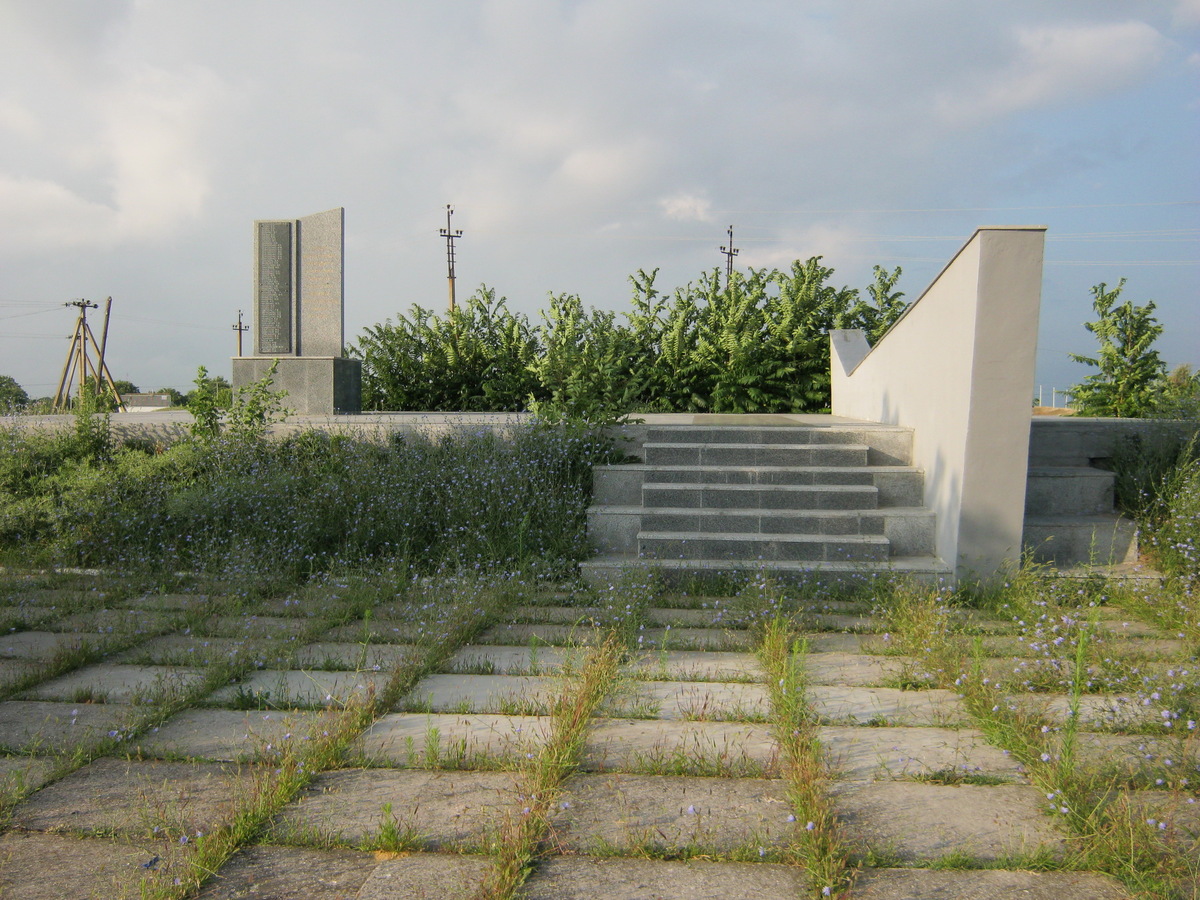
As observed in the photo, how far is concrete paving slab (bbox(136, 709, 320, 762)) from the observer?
2682 millimetres

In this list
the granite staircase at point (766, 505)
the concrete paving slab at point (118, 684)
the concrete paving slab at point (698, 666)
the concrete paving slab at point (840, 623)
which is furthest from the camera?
the granite staircase at point (766, 505)

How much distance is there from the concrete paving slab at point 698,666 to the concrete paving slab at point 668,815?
3.00 ft

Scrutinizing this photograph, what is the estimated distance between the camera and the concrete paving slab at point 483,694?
3.08 m

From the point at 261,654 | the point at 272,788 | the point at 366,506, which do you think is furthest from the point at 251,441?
the point at 272,788

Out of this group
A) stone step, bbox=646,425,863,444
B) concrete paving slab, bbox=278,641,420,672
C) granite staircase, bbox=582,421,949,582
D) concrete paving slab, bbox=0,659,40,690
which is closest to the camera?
concrete paving slab, bbox=0,659,40,690

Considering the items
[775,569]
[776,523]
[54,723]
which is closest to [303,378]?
[776,523]

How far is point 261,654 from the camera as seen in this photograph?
11.9 ft

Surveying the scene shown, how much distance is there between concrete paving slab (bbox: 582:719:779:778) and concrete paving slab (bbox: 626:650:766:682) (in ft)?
1.57

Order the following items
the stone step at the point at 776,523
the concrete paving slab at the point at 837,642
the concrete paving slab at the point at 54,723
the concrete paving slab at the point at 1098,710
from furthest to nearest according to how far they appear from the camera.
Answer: the stone step at the point at 776,523, the concrete paving slab at the point at 837,642, the concrete paving slab at the point at 1098,710, the concrete paving slab at the point at 54,723

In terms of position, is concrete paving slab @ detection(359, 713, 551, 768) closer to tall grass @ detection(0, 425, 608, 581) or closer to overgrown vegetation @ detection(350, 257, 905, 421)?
tall grass @ detection(0, 425, 608, 581)

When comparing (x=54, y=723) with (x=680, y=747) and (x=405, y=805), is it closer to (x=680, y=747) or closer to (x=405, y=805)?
(x=405, y=805)

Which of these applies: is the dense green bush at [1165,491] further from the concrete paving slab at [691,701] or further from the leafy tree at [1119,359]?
the leafy tree at [1119,359]

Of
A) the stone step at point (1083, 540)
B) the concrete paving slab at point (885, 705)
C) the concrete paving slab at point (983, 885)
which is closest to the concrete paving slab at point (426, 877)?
the concrete paving slab at point (983, 885)

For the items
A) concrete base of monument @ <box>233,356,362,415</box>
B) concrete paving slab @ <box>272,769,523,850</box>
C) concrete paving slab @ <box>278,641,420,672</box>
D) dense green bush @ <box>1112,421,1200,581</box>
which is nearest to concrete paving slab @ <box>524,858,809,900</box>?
concrete paving slab @ <box>272,769,523,850</box>
